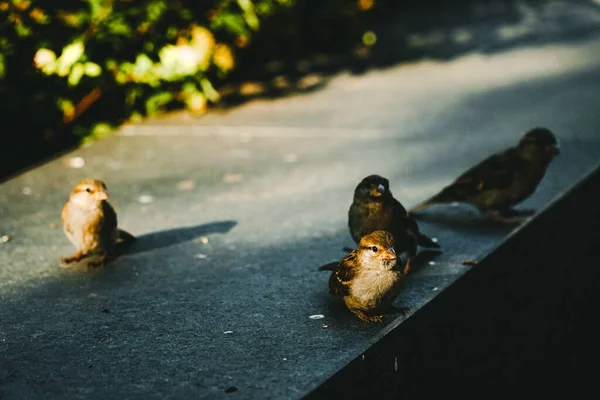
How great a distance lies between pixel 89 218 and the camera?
16.0ft

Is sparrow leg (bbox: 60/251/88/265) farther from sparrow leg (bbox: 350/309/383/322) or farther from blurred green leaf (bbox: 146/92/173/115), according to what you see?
blurred green leaf (bbox: 146/92/173/115)

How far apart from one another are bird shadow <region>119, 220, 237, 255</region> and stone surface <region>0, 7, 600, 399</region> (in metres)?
0.02

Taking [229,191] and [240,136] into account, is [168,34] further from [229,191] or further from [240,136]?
[229,191]

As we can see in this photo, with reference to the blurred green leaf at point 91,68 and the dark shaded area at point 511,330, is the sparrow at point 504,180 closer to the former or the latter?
the dark shaded area at point 511,330

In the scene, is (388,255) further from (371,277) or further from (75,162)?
(75,162)

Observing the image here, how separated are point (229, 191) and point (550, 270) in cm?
239

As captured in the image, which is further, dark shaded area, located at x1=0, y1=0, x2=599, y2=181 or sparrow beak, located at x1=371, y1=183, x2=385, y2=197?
dark shaded area, located at x1=0, y1=0, x2=599, y2=181

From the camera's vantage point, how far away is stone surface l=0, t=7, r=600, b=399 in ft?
12.4

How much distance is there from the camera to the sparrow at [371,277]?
3920 millimetres

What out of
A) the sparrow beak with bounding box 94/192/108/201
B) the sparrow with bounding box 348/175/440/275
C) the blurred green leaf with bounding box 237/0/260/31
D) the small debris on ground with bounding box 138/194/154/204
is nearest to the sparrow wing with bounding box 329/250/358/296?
the sparrow with bounding box 348/175/440/275

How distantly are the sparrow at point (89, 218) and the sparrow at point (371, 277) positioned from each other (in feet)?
4.97

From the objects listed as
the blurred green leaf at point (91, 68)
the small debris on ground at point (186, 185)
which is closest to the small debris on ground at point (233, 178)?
the small debris on ground at point (186, 185)

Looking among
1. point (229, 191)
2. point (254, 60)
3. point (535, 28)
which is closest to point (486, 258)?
point (229, 191)

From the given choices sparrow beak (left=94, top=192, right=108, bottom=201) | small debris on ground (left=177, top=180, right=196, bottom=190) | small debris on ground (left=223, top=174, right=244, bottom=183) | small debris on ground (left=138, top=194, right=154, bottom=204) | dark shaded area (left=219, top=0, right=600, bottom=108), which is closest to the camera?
sparrow beak (left=94, top=192, right=108, bottom=201)
